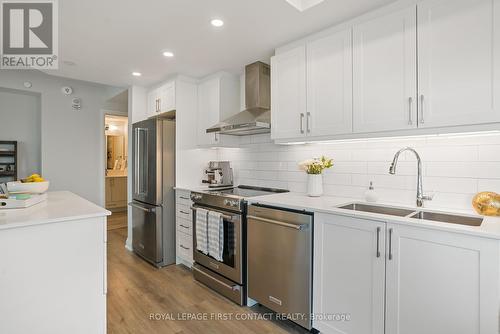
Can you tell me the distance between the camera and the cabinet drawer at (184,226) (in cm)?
319

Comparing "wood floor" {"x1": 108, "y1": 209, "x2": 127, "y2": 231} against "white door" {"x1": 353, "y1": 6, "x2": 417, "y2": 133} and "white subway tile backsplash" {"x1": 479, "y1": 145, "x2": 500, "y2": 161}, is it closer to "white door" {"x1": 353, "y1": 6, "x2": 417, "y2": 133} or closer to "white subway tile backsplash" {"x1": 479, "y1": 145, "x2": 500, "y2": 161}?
"white door" {"x1": 353, "y1": 6, "x2": 417, "y2": 133}

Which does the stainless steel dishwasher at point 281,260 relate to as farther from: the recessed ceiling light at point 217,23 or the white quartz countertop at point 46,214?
the recessed ceiling light at point 217,23

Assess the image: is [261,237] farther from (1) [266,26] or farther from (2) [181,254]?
(1) [266,26]

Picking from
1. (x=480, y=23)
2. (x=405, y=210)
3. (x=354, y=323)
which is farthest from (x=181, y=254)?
(x=480, y=23)

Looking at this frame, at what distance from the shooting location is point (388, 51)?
187 centimetres

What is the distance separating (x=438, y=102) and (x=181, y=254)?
9.98ft

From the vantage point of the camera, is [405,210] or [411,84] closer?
[411,84]

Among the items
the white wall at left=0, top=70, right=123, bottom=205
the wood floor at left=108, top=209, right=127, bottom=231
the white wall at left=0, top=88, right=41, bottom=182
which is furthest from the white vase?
the white wall at left=0, top=88, right=41, bottom=182

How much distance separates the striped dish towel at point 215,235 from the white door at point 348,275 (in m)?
0.98

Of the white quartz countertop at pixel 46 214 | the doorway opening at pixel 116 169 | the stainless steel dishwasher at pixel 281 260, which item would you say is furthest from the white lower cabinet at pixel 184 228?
the doorway opening at pixel 116 169

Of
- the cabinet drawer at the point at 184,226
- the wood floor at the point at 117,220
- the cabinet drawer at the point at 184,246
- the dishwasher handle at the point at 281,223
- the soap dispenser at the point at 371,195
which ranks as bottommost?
the wood floor at the point at 117,220

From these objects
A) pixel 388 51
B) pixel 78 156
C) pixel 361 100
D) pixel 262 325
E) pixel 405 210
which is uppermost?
pixel 388 51

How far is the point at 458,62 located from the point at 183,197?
2.86 meters

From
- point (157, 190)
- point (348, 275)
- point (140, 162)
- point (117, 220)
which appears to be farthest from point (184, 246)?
point (117, 220)
